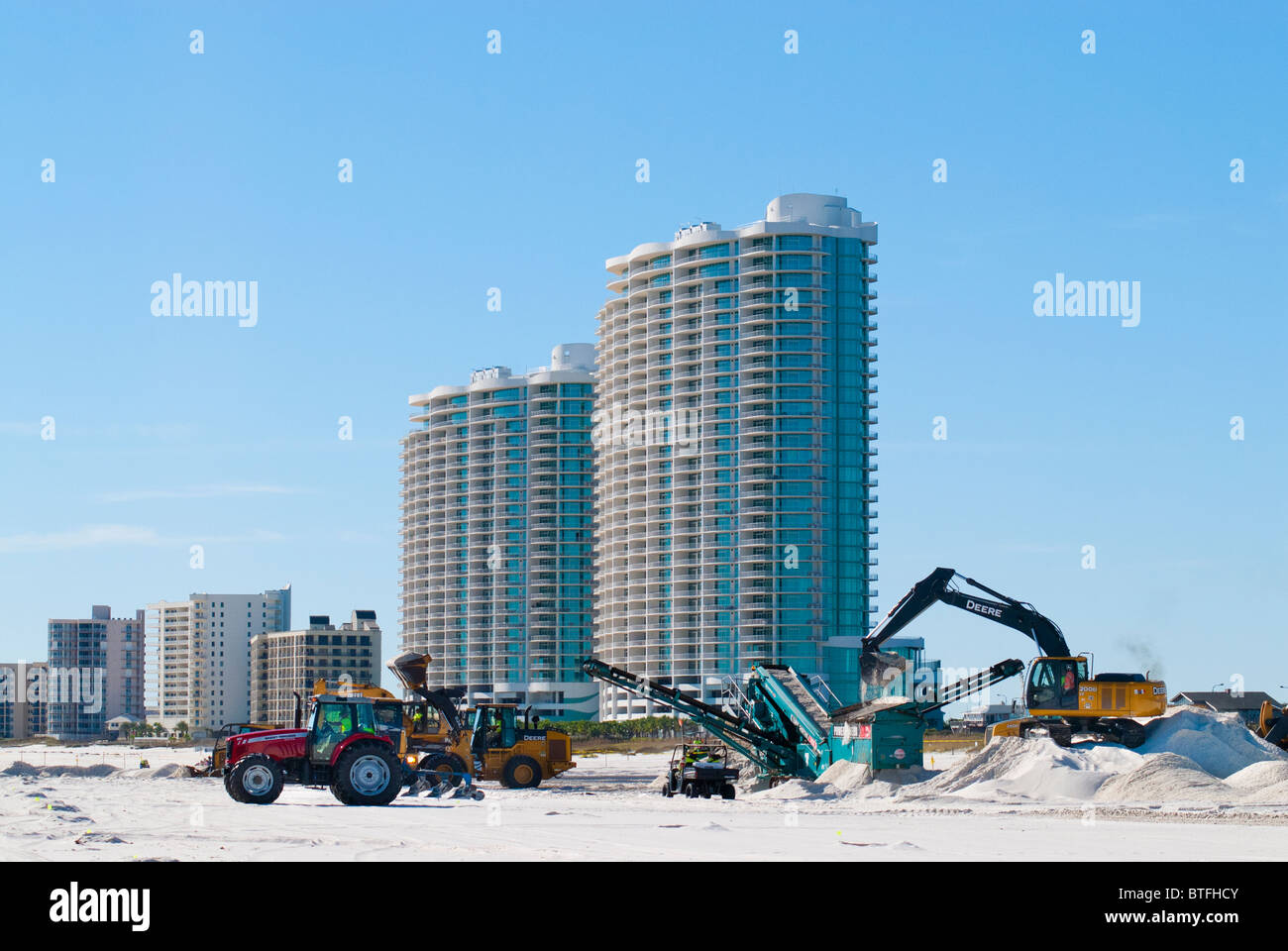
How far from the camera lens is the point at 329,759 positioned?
→ 33.7m

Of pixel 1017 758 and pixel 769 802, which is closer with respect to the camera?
pixel 769 802

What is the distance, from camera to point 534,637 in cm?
18775

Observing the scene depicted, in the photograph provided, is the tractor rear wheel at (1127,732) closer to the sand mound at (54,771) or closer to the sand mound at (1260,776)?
the sand mound at (1260,776)

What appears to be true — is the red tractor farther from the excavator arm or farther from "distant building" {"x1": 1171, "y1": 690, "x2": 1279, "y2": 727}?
"distant building" {"x1": 1171, "y1": 690, "x2": 1279, "y2": 727}

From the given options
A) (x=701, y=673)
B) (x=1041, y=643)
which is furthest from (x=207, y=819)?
(x=701, y=673)

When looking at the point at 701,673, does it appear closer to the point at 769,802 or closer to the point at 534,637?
the point at 534,637

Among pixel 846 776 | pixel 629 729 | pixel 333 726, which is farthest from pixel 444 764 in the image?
pixel 629 729

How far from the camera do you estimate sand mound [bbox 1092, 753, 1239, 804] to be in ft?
123

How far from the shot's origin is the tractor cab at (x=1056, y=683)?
150ft

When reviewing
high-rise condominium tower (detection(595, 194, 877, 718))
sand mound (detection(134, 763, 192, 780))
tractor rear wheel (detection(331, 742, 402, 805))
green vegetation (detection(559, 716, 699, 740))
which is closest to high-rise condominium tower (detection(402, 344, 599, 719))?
high-rise condominium tower (detection(595, 194, 877, 718))

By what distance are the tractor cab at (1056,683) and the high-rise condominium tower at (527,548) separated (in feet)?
448
